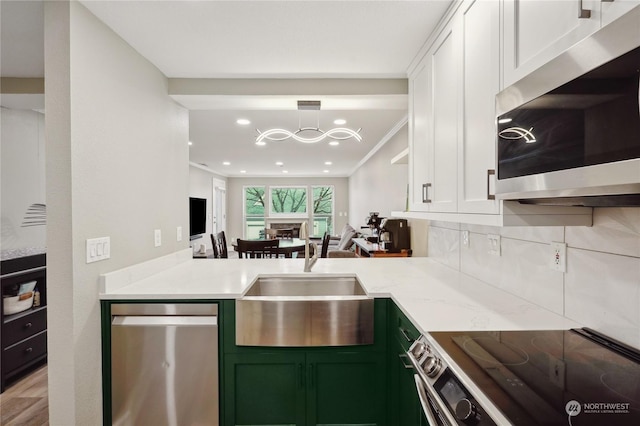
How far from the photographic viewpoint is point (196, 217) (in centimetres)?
734

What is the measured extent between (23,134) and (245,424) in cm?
333

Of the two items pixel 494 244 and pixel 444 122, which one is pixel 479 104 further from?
pixel 494 244

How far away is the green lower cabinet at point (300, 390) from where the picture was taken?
5.51 ft

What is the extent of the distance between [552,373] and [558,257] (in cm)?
58

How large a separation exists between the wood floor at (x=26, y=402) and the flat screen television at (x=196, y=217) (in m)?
4.48

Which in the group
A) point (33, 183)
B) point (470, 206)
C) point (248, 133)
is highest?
point (248, 133)

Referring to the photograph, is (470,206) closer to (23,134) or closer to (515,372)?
(515,372)

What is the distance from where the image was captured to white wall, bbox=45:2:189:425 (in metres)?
1.50

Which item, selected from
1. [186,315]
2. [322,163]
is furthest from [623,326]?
[322,163]

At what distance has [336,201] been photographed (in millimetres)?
10508

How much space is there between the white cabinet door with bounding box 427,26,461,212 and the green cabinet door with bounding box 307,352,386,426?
3.18 ft

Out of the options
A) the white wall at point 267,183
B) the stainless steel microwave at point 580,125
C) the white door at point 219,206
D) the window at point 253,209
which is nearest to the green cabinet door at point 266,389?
the stainless steel microwave at point 580,125

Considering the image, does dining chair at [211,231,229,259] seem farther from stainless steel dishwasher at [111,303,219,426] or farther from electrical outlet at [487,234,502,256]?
electrical outlet at [487,234,502,256]

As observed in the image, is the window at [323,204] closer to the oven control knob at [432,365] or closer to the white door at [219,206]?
the white door at [219,206]
